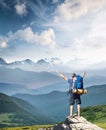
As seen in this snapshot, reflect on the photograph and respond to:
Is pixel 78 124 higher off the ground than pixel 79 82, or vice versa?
pixel 79 82

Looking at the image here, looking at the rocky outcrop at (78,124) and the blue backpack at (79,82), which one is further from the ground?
the blue backpack at (79,82)

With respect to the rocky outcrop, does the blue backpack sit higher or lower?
higher

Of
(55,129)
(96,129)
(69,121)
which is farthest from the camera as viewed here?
(55,129)

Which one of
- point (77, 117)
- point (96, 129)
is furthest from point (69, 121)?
point (96, 129)

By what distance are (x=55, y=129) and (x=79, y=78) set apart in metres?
10.3

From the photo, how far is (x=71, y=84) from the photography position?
117 ft

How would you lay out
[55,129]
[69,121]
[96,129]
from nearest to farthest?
[96,129], [69,121], [55,129]

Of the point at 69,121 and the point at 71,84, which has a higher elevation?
the point at 71,84

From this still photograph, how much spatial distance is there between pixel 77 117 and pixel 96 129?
328cm

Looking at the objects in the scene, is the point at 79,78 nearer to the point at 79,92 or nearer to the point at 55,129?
the point at 79,92

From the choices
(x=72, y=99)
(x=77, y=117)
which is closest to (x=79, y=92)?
(x=72, y=99)

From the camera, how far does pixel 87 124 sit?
Answer: 118 feet

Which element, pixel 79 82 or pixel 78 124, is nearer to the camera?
pixel 79 82

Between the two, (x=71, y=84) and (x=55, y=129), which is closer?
(x=71, y=84)
